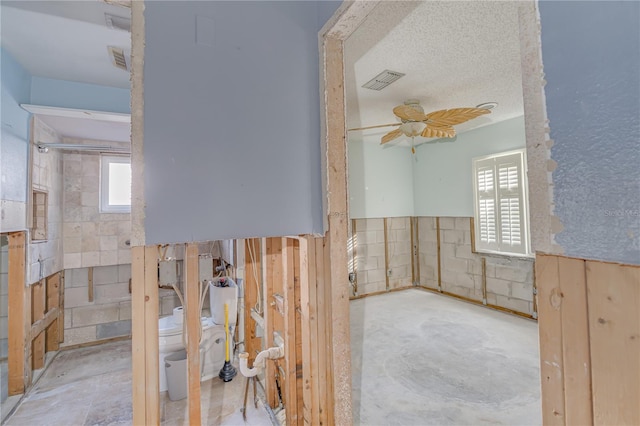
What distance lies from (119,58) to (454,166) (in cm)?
495

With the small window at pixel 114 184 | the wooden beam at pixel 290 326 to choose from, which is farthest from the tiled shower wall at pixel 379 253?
the small window at pixel 114 184

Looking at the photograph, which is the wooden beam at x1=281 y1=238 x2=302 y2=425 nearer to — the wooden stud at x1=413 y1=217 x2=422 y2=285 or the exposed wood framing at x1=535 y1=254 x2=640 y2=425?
the exposed wood framing at x1=535 y1=254 x2=640 y2=425

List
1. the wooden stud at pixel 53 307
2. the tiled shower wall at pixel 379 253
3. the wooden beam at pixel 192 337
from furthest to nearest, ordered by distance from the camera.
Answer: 1. the tiled shower wall at pixel 379 253
2. the wooden stud at pixel 53 307
3. the wooden beam at pixel 192 337

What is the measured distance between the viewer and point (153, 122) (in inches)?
44.7

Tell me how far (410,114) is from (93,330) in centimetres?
456

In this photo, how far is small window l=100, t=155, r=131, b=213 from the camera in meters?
3.90

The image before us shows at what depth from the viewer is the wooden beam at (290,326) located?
2002mm

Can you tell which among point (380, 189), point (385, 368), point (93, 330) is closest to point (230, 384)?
point (385, 368)

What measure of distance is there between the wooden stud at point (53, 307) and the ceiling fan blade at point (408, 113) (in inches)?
169

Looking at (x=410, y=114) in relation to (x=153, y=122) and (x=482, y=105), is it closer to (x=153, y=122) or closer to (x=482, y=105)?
(x=482, y=105)

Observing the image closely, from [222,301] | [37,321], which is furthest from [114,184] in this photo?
[222,301]

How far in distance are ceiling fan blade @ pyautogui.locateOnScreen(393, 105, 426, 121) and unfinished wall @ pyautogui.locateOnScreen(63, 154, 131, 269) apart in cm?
357

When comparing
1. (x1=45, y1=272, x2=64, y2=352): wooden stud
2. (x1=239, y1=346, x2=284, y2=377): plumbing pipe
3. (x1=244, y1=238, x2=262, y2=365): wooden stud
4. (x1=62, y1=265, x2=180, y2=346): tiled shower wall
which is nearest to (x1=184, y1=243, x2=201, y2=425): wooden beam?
(x1=239, y1=346, x2=284, y2=377): plumbing pipe

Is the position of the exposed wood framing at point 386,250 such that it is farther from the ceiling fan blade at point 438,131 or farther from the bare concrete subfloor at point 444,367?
the ceiling fan blade at point 438,131
